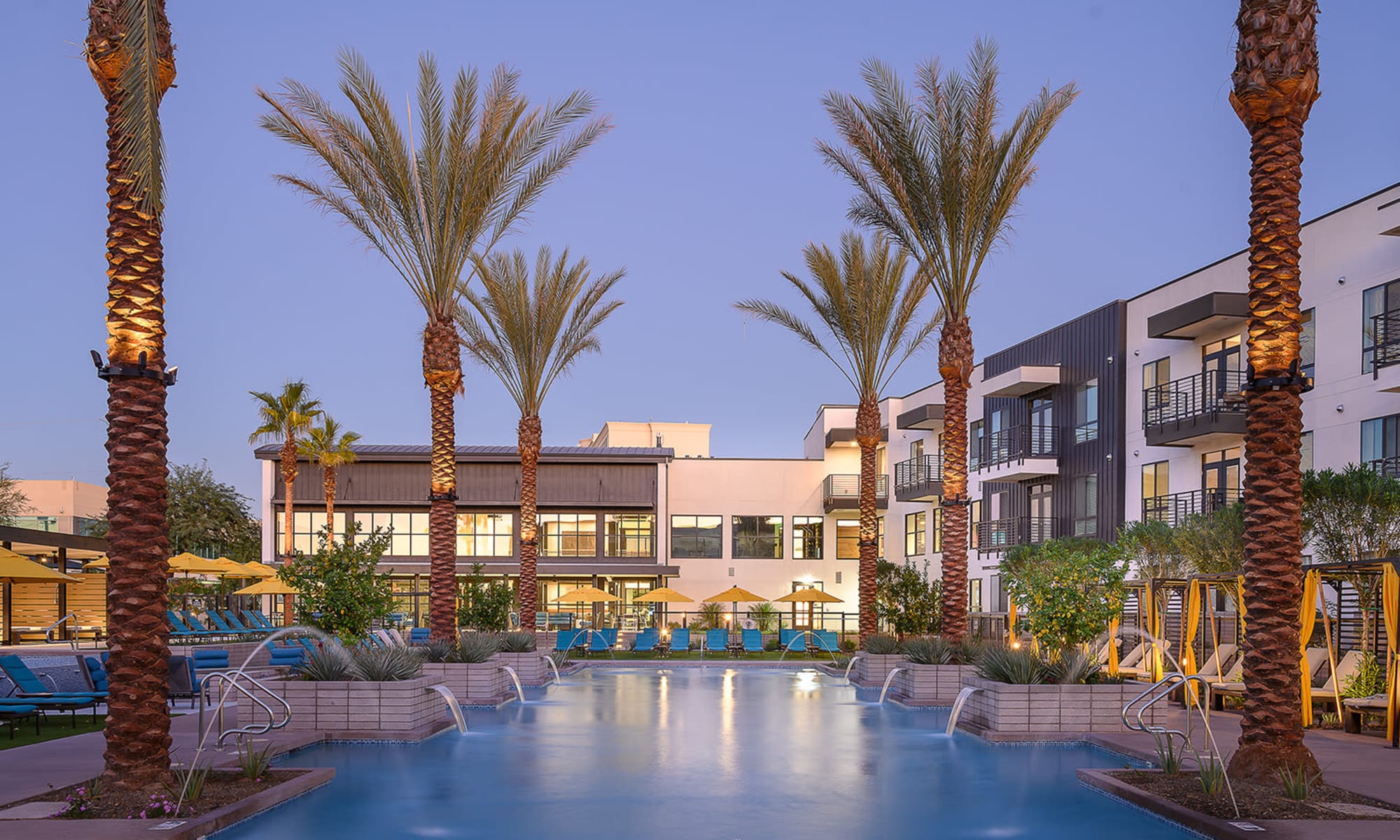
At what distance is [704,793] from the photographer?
12766 mm

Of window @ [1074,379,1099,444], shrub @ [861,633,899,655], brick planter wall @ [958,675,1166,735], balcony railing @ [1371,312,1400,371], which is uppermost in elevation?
balcony railing @ [1371,312,1400,371]

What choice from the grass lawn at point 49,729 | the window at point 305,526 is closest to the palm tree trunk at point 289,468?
the window at point 305,526

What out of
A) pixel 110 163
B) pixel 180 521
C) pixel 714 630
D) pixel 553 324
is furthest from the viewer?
pixel 180 521

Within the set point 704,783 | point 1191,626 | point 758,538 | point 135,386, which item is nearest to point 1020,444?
point 758,538

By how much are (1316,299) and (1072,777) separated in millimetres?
16729

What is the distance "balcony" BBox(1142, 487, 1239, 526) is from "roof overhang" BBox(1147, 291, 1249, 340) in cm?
397

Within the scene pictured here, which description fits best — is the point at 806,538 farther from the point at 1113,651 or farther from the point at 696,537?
the point at 1113,651

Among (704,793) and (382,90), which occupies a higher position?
(382,90)

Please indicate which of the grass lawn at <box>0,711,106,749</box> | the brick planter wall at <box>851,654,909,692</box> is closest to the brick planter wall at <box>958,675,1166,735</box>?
the brick planter wall at <box>851,654,909,692</box>

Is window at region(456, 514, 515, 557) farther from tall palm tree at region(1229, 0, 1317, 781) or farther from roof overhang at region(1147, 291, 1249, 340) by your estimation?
tall palm tree at region(1229, 0, 1317, 781)

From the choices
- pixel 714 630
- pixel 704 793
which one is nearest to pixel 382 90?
pixel 704 793

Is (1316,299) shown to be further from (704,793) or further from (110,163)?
(110,163)

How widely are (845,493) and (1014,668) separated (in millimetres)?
36926

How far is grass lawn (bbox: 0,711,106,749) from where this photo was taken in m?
16.1
